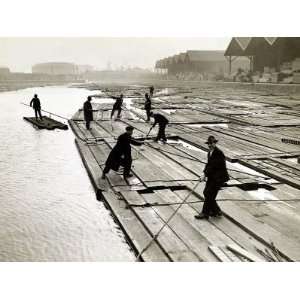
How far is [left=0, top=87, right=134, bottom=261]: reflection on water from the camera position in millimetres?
6141

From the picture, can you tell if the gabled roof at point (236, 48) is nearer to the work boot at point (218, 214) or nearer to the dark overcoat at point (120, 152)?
the dark overcoat at point (120, 152)

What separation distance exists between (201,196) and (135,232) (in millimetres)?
2006

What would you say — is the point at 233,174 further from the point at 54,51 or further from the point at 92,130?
the point at 92,130

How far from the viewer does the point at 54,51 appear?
28.6 ft

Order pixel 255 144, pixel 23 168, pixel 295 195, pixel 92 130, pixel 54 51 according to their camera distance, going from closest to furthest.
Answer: pixel 295 195 → pixel 54 51 → pixel 23 168 → pixel 255 144 → pixel 92 130

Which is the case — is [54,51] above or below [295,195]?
above

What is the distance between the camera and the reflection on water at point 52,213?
614 cm

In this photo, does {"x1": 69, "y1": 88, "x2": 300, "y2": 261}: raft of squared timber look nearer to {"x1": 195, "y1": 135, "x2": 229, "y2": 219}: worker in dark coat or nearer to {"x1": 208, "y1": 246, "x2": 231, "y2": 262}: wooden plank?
{"x1": 208, "y1": 246, "x2": 231, "y2": 262}: wooden plank

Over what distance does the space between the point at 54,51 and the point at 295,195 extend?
5.63 m

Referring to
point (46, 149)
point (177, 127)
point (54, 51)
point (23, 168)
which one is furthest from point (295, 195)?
point (177, 127)

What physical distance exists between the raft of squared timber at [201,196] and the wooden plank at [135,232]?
0.01m

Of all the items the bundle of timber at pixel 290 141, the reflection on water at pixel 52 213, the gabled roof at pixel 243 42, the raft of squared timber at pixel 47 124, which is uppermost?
the gabled roof at pixel 243 42

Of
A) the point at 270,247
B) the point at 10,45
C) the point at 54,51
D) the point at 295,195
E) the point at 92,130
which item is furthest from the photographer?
the point at 92,130

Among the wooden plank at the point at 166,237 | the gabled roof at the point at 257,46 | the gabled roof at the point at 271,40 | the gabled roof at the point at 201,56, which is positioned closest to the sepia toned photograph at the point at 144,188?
the wooden plank at the point at 166,237
